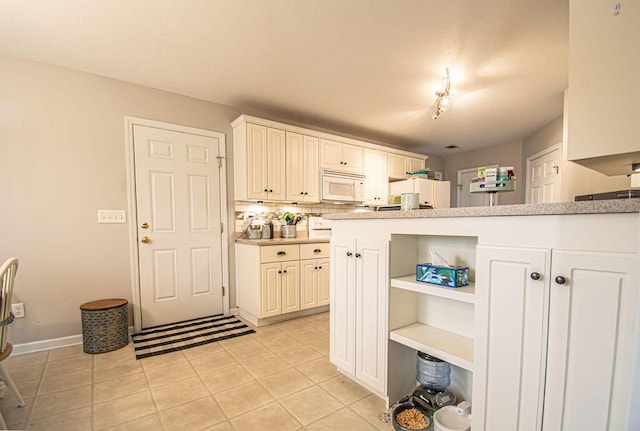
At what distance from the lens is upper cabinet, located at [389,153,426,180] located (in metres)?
4.51

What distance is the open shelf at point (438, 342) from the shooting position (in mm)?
1292

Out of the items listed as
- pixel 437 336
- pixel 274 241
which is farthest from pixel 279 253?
pixel 437 336

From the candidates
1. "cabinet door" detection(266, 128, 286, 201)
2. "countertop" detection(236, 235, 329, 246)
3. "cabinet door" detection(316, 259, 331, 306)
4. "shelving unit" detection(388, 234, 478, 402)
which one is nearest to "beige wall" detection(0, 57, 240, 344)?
"countertop" detection(236, 235, 329, 246)

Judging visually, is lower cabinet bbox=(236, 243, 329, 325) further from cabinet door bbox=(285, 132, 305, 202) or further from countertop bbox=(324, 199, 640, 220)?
countertop bbox=(324, 199, 640, 220)

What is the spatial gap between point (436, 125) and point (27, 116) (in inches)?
179

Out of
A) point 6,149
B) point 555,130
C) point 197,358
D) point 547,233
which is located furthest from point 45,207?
point 555,130

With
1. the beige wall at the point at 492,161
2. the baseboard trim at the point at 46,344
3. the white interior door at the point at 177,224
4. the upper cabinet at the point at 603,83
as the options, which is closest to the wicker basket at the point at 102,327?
the baseboard trim at the point at 46,344

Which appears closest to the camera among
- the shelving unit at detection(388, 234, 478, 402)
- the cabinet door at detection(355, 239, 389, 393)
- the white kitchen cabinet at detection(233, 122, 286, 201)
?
the shelving unit at detection(388, 234, 478, 402)

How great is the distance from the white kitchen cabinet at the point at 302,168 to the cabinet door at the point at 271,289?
0.92m

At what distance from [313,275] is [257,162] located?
1440mm

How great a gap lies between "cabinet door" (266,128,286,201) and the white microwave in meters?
0.62

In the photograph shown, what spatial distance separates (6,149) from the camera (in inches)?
89.0

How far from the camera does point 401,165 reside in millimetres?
4648

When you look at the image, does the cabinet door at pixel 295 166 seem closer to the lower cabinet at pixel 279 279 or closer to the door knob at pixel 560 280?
the lower cabinet at pixel 279 279
